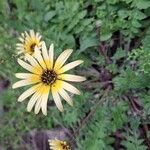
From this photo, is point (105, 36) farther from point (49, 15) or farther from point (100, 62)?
point (49, 15)

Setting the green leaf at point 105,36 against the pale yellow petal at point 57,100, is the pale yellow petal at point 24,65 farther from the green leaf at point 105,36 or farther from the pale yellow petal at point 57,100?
the green leaf at point 105,36

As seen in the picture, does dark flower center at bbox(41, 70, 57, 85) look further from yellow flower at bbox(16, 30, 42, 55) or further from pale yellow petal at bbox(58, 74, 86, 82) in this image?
yellow flower at bbox(16, 30, 42, 55)

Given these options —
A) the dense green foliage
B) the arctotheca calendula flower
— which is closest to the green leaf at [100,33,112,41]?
the dense green foliage

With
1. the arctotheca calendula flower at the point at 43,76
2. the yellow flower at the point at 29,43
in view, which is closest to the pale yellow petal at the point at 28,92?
the arctotheca calendula flower at the point at 43,76

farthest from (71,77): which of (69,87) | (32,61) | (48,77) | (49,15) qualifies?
(49,15)

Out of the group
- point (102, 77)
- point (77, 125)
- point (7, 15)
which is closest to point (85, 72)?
point (102, 77)
